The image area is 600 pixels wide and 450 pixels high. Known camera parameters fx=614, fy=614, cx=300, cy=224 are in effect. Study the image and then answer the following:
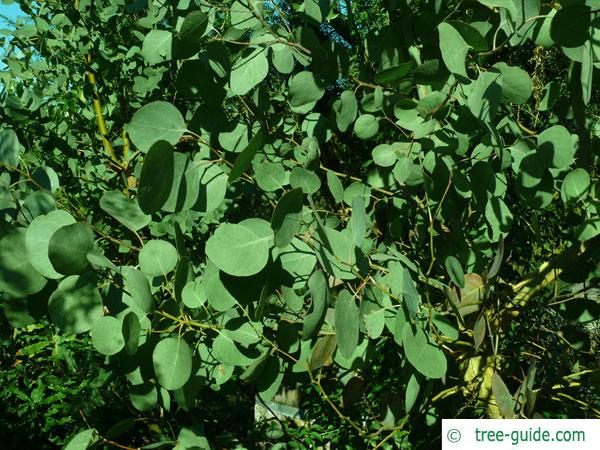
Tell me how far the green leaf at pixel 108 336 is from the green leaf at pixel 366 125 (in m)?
0.54

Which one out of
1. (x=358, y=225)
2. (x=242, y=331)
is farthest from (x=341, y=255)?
(x=242, y=331)

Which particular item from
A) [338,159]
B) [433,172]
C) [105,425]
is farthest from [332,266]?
[338,159]

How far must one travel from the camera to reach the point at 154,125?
0.74 meters

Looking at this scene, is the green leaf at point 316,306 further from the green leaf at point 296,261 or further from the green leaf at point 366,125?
the green leaf at point 366,125

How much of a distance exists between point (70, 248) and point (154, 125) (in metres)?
0.22

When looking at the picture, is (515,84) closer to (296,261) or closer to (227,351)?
(296,261)

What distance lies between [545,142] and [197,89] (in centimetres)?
48

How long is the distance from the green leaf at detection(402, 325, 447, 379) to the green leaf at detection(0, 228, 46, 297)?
421mm

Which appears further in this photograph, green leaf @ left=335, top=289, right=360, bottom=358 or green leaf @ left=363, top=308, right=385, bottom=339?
green leaf @ left=363, top=308, right=385, bottom=339

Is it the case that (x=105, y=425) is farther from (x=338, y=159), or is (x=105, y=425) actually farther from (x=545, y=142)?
(x=545, y=142)

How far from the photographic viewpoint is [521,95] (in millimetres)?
746

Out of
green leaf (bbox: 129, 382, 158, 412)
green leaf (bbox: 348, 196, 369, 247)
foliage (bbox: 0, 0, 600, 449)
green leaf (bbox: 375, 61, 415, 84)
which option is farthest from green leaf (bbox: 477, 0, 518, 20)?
green leaf (bbox: 129, 382, 158, 412)

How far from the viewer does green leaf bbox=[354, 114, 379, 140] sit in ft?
3.34

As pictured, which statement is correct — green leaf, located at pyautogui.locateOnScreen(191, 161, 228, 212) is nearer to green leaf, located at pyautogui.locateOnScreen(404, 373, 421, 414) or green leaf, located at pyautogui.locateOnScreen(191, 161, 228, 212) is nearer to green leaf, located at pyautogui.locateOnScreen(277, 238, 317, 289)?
green leaf, located at pyautogui.locateOnScreen(277, 238, 317, 289)
